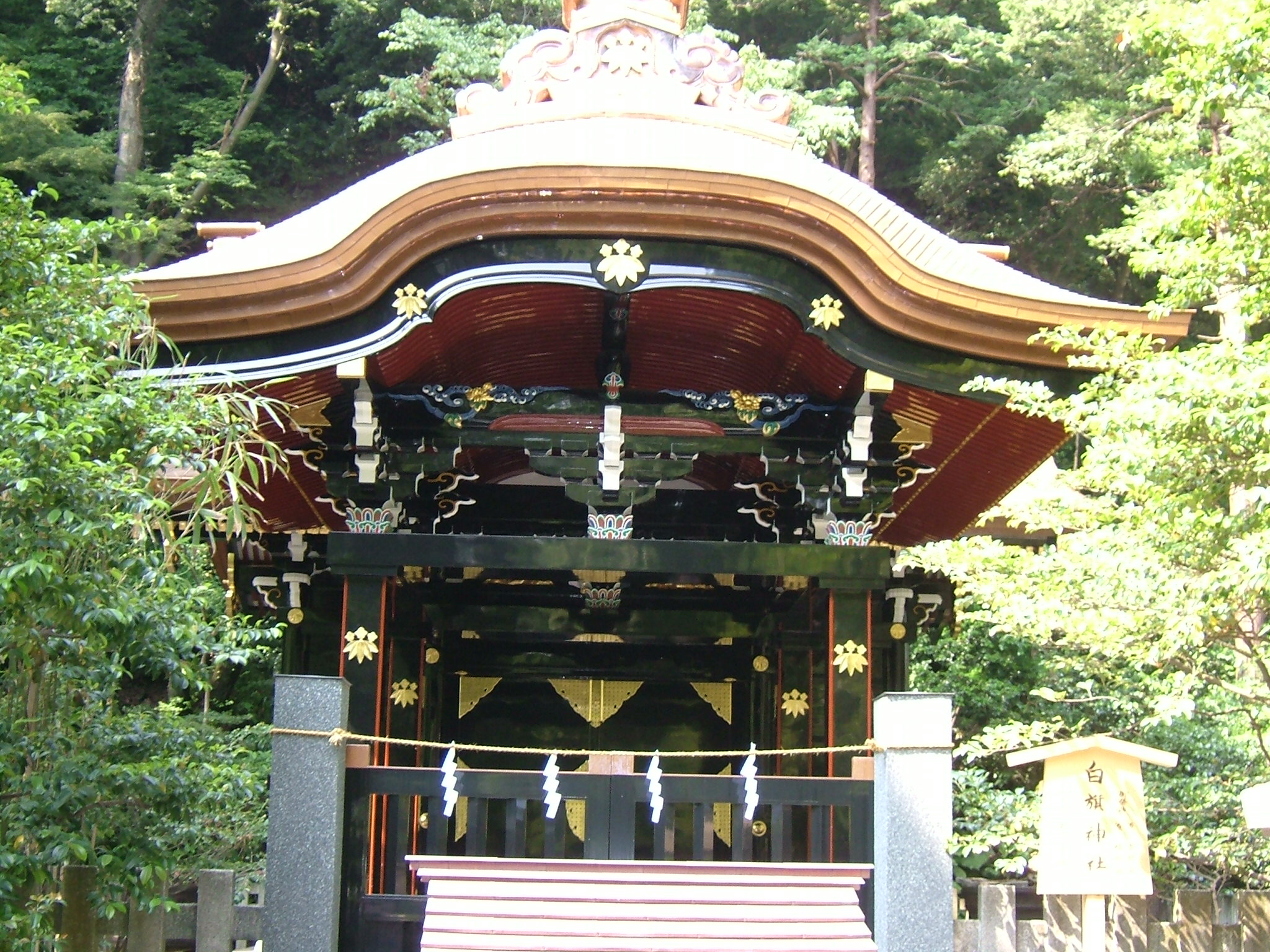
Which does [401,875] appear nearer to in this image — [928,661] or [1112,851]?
[1112,851]

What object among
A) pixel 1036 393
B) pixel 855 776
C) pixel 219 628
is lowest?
pixel 855 776

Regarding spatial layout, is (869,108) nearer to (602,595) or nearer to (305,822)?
(602,595)

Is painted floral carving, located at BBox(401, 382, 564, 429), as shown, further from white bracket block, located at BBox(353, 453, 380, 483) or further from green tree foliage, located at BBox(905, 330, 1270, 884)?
green tree foliage, located at BBox(905, 330, 1270, 884)

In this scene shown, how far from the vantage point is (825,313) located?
22.4 ft

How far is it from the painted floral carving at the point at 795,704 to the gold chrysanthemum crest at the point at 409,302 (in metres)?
4.13

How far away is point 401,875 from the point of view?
6.37 meters

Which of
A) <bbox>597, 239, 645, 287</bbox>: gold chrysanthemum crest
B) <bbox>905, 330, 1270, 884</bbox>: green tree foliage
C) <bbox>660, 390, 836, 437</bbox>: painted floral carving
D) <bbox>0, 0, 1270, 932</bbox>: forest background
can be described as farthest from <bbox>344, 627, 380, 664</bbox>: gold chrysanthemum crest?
<bbox>905, 330, 1270, 884</bbox>: green tree foliage

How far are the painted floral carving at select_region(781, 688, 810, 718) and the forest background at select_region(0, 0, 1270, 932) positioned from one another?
4.06 ft

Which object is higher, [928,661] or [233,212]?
[233,212]

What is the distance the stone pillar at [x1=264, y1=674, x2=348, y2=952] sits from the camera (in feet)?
19.8

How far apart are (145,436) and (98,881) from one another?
1893 mm

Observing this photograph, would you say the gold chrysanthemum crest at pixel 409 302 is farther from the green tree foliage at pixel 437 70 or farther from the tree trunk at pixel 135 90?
the tree trunk at pixel 135 90

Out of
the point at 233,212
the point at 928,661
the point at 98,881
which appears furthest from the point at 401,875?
the point at 233,212

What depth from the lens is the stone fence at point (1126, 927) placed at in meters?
6.18
